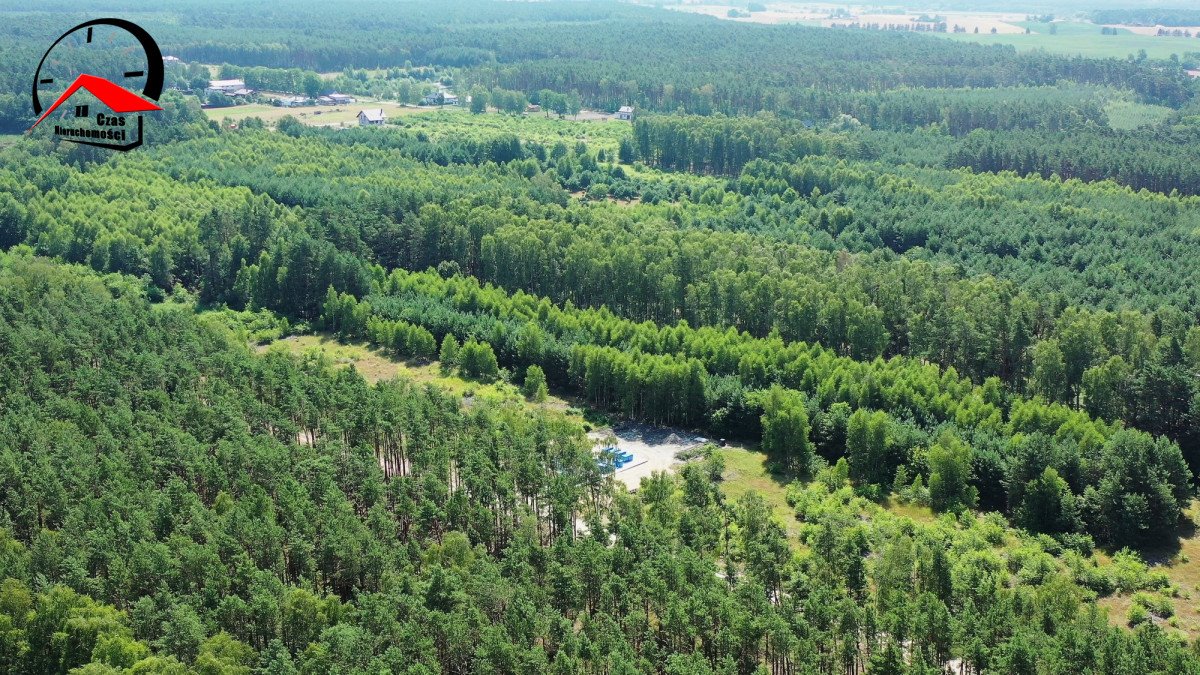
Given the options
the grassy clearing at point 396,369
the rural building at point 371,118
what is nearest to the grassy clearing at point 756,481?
the grassy clearing at point 396,369

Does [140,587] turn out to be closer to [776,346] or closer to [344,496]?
[344,496]

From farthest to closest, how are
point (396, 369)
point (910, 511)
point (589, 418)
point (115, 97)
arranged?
point (115, 97) < point (396, 369) < point (589, 418) < point (910, 511)

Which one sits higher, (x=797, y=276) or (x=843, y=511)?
(x=797, y=276)

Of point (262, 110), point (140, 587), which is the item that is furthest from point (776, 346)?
point (262, 110)

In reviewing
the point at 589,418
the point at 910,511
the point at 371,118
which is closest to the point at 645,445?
the point at 589,418

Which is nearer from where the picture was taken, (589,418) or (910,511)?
(910,511)

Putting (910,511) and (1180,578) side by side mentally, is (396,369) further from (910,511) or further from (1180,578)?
(1180,578)
